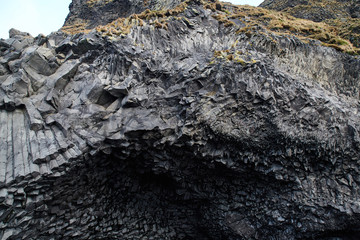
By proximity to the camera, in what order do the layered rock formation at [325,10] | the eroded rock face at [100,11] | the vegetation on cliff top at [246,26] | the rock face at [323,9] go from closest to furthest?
1. the vegetation on cliff top at [246,26]
2. the layered rock formation at [325,10]
3. the rock face at [323,9]
4. the eroded rock face at [100,11]

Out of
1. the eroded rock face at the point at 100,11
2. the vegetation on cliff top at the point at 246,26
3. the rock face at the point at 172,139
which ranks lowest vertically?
the rock face at the point at 172,139

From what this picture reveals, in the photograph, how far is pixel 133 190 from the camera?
14.2 metres

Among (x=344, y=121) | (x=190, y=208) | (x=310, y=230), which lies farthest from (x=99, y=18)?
(x=310, y=230)

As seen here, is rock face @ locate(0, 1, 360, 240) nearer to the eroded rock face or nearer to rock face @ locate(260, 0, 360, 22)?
the eroded rock face

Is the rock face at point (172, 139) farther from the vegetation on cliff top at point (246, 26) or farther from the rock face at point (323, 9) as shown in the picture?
the rock face at point (323, 9)

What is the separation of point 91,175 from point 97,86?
516 centimetres

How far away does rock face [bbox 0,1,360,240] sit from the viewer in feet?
37.1

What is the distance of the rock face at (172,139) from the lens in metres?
11.3

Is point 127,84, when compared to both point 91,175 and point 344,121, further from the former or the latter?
point 344,121

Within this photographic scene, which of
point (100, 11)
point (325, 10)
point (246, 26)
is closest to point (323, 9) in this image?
point (325, 10)

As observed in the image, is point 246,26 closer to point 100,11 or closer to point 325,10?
point 325,10

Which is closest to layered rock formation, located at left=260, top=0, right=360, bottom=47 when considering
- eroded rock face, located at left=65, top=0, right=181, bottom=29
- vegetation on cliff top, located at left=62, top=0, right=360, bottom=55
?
vegetation on cliff top, located at left=62, top=0, right=360, bottom=55

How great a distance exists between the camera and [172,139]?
39.8ft

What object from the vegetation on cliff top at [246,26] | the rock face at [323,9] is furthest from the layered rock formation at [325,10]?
the vegetation on cliff top at [246,26]
